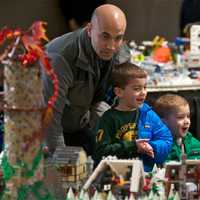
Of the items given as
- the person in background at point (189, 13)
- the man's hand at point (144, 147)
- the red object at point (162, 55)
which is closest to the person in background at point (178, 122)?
the man's hand at point (144, 147)

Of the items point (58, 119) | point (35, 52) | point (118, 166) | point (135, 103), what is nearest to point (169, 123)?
point (135, 103)

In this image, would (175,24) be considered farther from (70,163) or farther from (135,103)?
(70,163)

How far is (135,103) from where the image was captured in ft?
10.9

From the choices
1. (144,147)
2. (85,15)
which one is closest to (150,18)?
(85,15)

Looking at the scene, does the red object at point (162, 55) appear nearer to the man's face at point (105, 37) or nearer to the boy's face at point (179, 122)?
the boy's face at point (179, 122)

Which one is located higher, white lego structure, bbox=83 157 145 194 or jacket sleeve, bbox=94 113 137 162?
jacket sleeve, bbox=94 113 137 162

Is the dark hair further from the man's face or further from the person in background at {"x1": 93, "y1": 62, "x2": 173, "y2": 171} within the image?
the man's face

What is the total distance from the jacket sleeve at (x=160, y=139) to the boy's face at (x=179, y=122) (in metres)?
0.10

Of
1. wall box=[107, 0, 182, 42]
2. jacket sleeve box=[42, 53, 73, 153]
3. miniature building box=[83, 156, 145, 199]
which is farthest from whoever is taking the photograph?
wall box=[107, 0, 182, 42]

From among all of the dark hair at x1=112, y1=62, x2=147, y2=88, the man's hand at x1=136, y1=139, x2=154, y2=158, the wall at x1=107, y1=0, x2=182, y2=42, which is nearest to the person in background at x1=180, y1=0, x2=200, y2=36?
the wall at x1=107, y1=0, x2=182, y2=42

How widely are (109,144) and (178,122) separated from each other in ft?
1.49

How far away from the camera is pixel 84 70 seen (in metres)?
3.20

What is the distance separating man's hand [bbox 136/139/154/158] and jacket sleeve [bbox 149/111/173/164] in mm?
50

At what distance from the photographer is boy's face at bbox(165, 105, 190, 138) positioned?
3473mm
